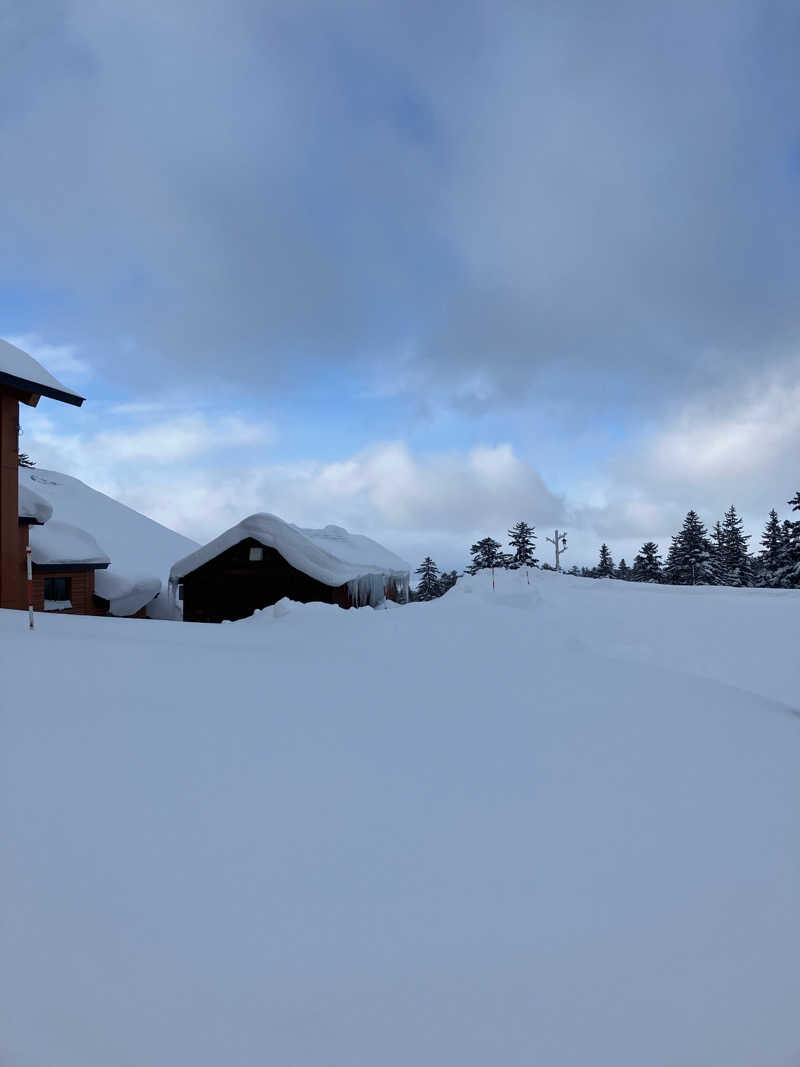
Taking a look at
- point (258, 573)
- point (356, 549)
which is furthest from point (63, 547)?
point (356, 549)

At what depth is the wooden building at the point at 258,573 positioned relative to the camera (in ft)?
59.7

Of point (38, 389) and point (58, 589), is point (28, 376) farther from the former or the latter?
point (58, 589)

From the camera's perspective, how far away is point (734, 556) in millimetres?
42625

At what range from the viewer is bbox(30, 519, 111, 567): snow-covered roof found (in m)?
17.1

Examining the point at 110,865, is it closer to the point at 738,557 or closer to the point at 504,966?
the point at 504,966

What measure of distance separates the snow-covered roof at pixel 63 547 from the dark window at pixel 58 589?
73 cm

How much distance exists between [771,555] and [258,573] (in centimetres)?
3525

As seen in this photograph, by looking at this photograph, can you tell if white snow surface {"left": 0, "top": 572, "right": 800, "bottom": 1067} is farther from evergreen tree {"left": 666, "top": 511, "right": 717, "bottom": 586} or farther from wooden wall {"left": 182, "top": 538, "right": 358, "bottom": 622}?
evergreen tree {"left": 666, "top": 511, "right": 717, "bottom": 586}

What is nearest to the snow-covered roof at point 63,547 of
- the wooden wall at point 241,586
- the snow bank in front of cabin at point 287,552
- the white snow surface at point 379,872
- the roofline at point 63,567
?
the roofline at point 63,567

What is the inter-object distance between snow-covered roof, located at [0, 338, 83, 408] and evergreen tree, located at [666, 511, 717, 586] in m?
39.3

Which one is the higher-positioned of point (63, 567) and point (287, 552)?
point (287, 552)

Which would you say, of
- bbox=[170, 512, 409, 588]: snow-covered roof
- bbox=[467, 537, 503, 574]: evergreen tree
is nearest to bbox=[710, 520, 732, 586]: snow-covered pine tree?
bbox=[467, 537, 503, 574]: evergreen tree

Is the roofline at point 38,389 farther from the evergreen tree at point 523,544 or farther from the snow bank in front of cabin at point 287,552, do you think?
the evergreen tree at point 523,544

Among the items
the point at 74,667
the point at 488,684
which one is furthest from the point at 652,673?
the point at 74,667
